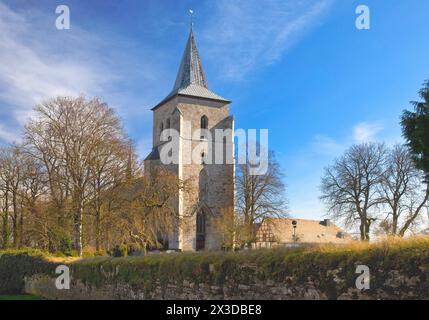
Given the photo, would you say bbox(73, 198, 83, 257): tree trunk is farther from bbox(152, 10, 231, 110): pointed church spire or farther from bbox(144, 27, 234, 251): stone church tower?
bbox(152, 10, 231, 110): pointed church spire

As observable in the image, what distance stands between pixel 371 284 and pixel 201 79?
47.1m

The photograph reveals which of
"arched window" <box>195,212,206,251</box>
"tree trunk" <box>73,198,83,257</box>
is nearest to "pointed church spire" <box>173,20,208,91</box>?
"arched window" <box>195,212,206,251</box>

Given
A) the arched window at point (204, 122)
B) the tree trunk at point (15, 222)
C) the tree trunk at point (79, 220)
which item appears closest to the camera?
the tree trunk at point (79, 220)

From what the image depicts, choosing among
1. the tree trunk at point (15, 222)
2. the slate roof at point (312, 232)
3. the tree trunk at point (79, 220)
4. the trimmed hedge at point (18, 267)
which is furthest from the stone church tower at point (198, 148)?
the trimmed hedge at point (18, 267)

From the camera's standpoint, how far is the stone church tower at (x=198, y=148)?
46875 mm

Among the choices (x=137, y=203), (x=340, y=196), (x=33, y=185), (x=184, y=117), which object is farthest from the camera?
(x=184, y=117)

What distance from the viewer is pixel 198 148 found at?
49.8m

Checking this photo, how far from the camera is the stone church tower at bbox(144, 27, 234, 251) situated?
154ft

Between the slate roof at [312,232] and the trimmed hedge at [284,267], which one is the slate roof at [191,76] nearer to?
the slate roof at [312,232]

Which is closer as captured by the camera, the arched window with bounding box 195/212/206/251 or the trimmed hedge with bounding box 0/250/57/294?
the trimmed hedge with bounding box 0/250/57/294

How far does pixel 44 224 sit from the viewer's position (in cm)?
2600

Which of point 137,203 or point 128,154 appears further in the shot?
point 128,154
